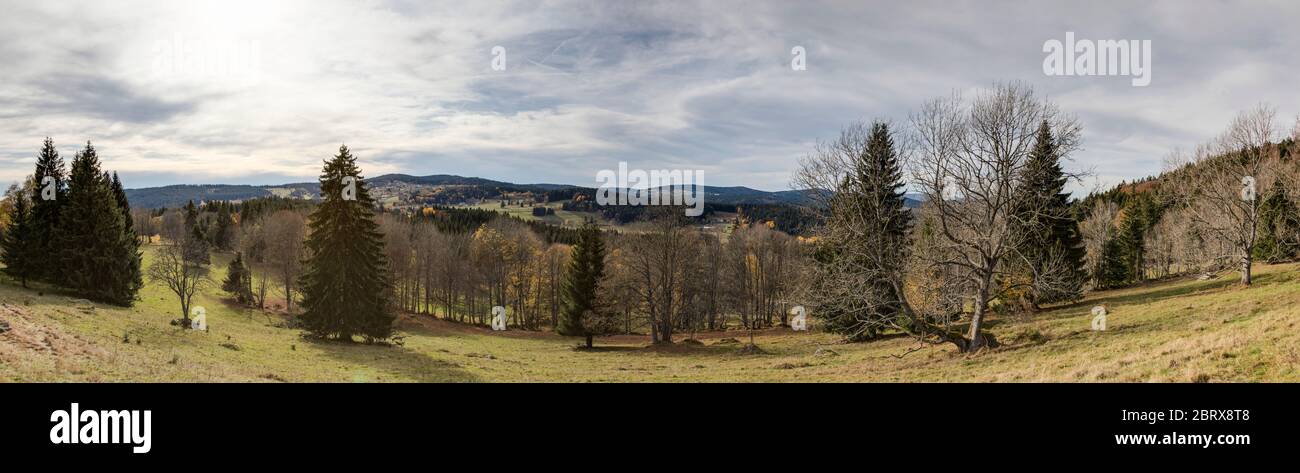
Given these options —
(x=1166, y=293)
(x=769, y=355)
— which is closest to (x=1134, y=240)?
(x=1166, y=293)

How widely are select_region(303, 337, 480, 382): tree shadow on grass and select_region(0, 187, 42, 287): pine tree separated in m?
27.0

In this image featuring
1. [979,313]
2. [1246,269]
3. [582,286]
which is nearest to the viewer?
[979,313]

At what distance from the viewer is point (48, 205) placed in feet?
138

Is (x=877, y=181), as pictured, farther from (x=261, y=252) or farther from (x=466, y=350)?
(x=261, y=252)

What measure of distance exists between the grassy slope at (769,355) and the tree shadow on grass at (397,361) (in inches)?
3.3

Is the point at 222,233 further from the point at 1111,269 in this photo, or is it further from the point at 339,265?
the point at 1111,269

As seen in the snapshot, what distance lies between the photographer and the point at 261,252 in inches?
2926

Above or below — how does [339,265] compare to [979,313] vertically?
above

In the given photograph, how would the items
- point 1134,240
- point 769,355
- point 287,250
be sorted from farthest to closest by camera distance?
1. point 1134,240
2. point 287,250
3. point 769,355

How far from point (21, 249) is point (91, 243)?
10130 mm

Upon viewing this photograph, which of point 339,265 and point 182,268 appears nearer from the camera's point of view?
point 339,265

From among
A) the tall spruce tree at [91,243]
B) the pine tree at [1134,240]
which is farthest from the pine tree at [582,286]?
the pine tree at [1134,240]

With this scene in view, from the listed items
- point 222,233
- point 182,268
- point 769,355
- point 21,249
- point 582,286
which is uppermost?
point 222,233
